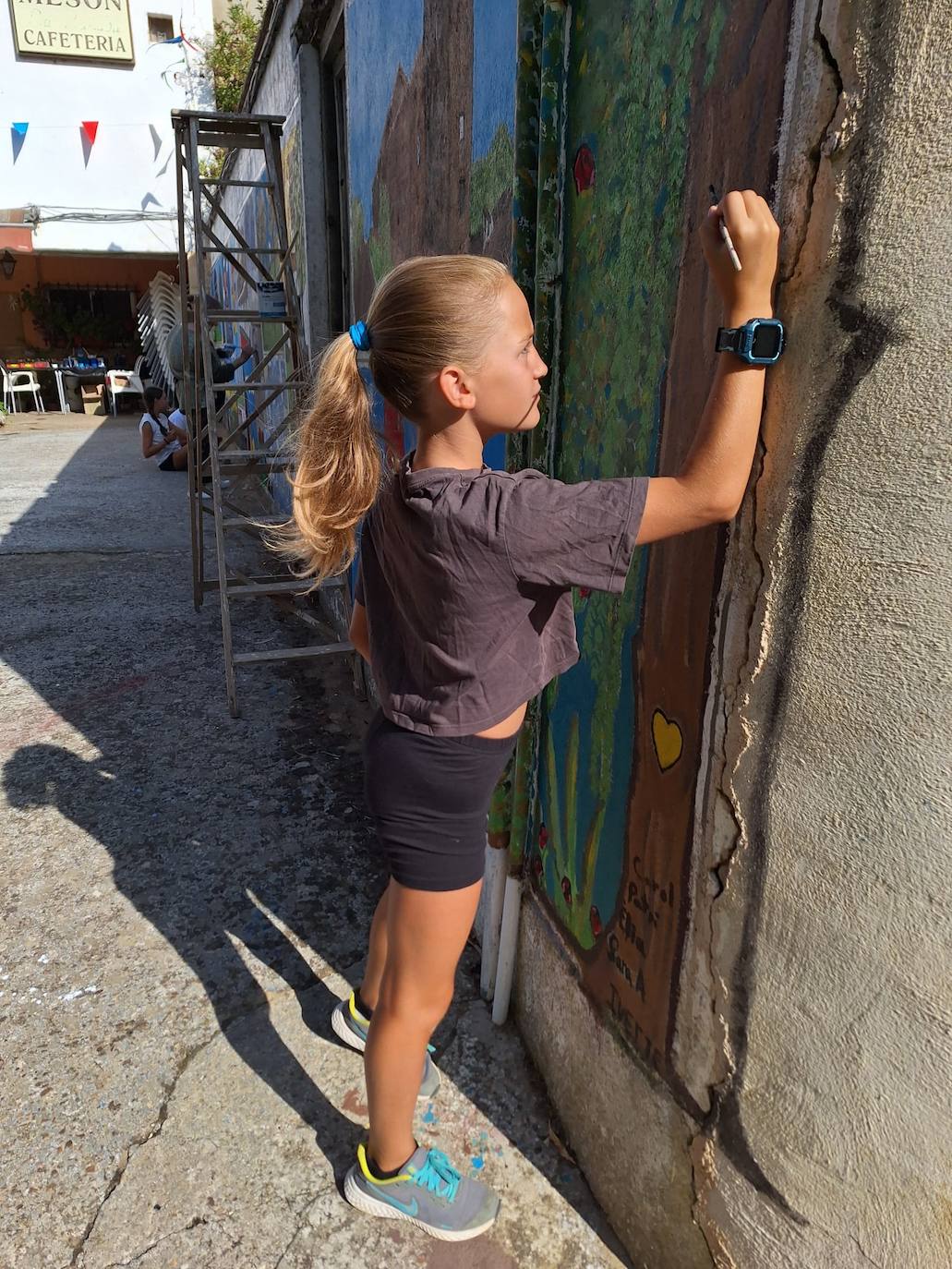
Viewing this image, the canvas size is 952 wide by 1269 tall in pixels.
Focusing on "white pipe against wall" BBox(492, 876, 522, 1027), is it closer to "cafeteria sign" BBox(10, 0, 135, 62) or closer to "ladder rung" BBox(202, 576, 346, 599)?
"ladder rung" BBox(202, 576, 346, 599)

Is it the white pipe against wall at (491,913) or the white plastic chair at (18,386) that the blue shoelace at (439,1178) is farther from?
the white plastic chair at (18,386)

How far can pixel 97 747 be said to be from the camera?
365 cm

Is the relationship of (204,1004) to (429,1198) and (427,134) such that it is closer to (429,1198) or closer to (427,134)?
(429,1198)

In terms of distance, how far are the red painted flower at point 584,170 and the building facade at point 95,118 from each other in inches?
622

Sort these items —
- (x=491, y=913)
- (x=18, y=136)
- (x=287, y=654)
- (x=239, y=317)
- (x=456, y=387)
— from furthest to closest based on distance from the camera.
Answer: (x=18, y=136) < (x=239, y=317) < (x=287, y=654) < (x=491, y=913) < (x=456, y=387)

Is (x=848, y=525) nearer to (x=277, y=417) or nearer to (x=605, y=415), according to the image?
(x=605, y=415)

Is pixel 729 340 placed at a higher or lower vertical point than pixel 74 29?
lower

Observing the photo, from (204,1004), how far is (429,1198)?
0.88 meters

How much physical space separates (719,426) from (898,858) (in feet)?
1.88

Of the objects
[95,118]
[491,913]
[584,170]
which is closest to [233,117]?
[584,170]

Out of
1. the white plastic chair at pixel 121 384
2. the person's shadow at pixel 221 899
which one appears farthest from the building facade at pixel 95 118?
the person's shadow at pixel 221 899

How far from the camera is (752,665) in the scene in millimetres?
1212

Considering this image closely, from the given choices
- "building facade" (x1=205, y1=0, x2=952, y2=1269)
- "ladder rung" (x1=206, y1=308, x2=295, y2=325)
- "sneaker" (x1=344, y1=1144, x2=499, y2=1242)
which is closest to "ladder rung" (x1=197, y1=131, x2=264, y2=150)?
"ladder rung" (x1=206, y1=308, x2=295, y2=325)

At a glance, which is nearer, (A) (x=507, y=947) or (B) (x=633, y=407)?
(B) (x=633, y=407)
